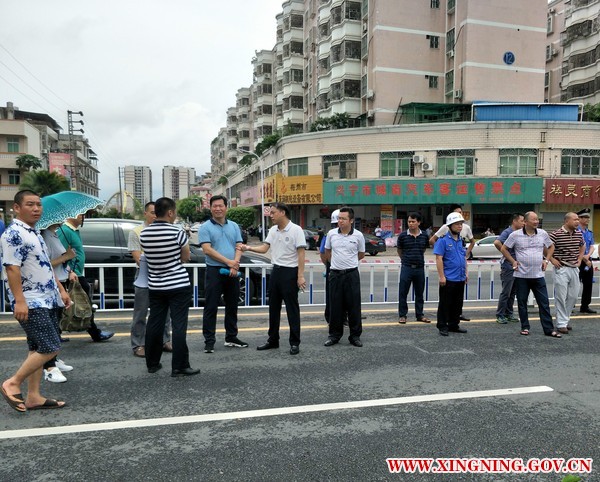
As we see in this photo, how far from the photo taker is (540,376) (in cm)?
459

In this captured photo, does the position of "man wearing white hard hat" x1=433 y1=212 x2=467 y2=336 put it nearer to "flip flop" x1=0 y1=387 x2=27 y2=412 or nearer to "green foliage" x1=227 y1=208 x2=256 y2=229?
"flip flop" x1=0 y1=387 x2=27 y2=412

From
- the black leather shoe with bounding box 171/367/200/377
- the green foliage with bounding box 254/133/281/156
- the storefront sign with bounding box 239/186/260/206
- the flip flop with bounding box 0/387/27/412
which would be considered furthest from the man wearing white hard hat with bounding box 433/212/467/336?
the storefront sign with bounding box 239/186/260/206

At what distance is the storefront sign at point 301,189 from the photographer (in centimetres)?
3288

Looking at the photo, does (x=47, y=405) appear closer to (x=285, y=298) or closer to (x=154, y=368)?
(x=154, y=368)

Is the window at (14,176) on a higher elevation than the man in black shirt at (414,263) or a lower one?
higher

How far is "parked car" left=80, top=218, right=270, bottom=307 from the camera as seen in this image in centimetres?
807

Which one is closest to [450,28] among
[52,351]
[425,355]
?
[425,355]

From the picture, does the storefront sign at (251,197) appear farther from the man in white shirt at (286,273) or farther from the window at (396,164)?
the man in white shirt at (286,273)

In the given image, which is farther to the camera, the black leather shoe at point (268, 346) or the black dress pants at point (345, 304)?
the black dress pants at point (345, 304)

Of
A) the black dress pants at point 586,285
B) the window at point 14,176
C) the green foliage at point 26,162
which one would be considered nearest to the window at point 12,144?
the green foliage at point 26,162

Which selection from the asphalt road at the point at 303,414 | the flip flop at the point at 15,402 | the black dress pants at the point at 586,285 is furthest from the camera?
the black dress pants at the point at 586,285

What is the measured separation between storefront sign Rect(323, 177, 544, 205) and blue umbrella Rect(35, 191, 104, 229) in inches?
1067

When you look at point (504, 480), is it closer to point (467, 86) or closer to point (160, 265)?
point (160, 265)

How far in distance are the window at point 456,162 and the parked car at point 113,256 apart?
24.3m
